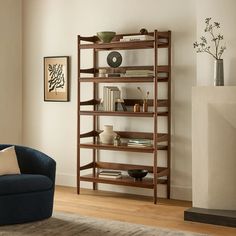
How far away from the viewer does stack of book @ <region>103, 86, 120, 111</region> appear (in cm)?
623

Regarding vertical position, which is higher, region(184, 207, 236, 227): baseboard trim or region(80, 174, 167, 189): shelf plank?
region(80, 174, 167, 189): shelf plank

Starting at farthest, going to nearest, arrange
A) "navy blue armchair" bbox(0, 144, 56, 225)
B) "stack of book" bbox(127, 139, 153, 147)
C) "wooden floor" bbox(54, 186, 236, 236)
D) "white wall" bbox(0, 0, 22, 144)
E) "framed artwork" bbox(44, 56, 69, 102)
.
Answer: "white wall" bbox(0, 0, 22, 144) → "framed artwork" bbox(44, 56, 69, 102) → "stack of book" bbox(127, 139, 153, 147) → "wooden floor" bbox(54, 186, 236, 236) → "navy blue armchair" bbox(0, 144, 56, 225)

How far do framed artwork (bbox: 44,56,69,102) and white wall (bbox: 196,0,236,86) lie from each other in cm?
213

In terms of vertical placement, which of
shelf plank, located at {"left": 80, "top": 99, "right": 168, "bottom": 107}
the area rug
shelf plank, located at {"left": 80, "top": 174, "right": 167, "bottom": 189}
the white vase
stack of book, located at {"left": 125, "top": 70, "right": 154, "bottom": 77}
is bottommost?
the area rug

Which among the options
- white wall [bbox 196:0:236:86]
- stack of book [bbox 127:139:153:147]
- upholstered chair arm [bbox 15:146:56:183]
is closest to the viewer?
upholstered chair arm [bbox 15:146:56:183]

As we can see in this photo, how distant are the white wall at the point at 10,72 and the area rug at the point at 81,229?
8.20 ft

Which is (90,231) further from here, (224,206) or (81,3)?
(81,3)

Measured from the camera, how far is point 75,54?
22.5 feet

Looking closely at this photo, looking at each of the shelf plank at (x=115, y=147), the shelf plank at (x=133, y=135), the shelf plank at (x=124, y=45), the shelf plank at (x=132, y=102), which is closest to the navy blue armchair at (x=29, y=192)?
the shelf plank at (x=115, y=147)

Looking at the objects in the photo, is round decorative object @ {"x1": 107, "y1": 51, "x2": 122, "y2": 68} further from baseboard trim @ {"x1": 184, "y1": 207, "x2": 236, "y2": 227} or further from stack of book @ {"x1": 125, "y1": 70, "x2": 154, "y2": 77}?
baseboard trim @ {"x1": 184, "y1": 207, "x2": 236, "y2": 227}

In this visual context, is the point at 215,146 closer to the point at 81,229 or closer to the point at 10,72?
the point at 81,229

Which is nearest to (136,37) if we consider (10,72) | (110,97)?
(110,97)

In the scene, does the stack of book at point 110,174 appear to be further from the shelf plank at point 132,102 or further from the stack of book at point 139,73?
the stack of book at point 139,73

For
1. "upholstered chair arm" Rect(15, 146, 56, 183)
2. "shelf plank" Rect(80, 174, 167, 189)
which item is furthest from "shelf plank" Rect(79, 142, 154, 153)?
"upholstered chair arm" Rect(15, 146, 56, 183)
